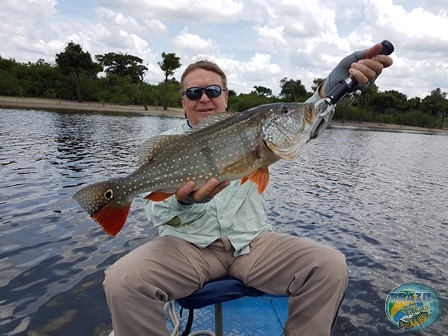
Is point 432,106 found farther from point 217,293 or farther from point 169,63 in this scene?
point 217,293

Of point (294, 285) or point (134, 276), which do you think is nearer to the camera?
point (134, 276)

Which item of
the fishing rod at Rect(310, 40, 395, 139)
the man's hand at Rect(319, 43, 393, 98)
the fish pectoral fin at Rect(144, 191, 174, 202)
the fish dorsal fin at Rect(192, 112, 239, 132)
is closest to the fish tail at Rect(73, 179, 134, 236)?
the fish pectoral fin at Rect(144, 191, 174, 202)

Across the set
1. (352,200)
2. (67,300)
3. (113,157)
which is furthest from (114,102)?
(67,300)

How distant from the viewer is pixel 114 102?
73.6m

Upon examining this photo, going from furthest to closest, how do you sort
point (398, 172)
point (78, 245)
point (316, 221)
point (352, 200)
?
1. point (398, 172)
2. point (352, 200)
3. point (316, 221)
4. point (78, 245)

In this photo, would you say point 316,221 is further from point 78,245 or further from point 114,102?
point 114,102

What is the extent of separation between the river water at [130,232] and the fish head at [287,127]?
11.8 feet

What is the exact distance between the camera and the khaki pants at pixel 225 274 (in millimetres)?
2863

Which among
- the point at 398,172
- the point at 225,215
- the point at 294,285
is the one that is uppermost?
the point at 225,215

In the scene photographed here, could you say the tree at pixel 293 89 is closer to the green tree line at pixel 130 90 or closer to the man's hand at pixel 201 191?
the green tree line at pixel 130 90

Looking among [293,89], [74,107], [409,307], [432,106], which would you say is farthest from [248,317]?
[432,106]

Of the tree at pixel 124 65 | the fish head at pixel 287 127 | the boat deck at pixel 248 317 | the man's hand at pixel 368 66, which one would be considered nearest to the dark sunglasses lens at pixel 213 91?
the fish head at pixel 287 127

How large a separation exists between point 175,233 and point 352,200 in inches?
420

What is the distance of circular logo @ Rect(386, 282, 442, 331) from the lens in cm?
450
